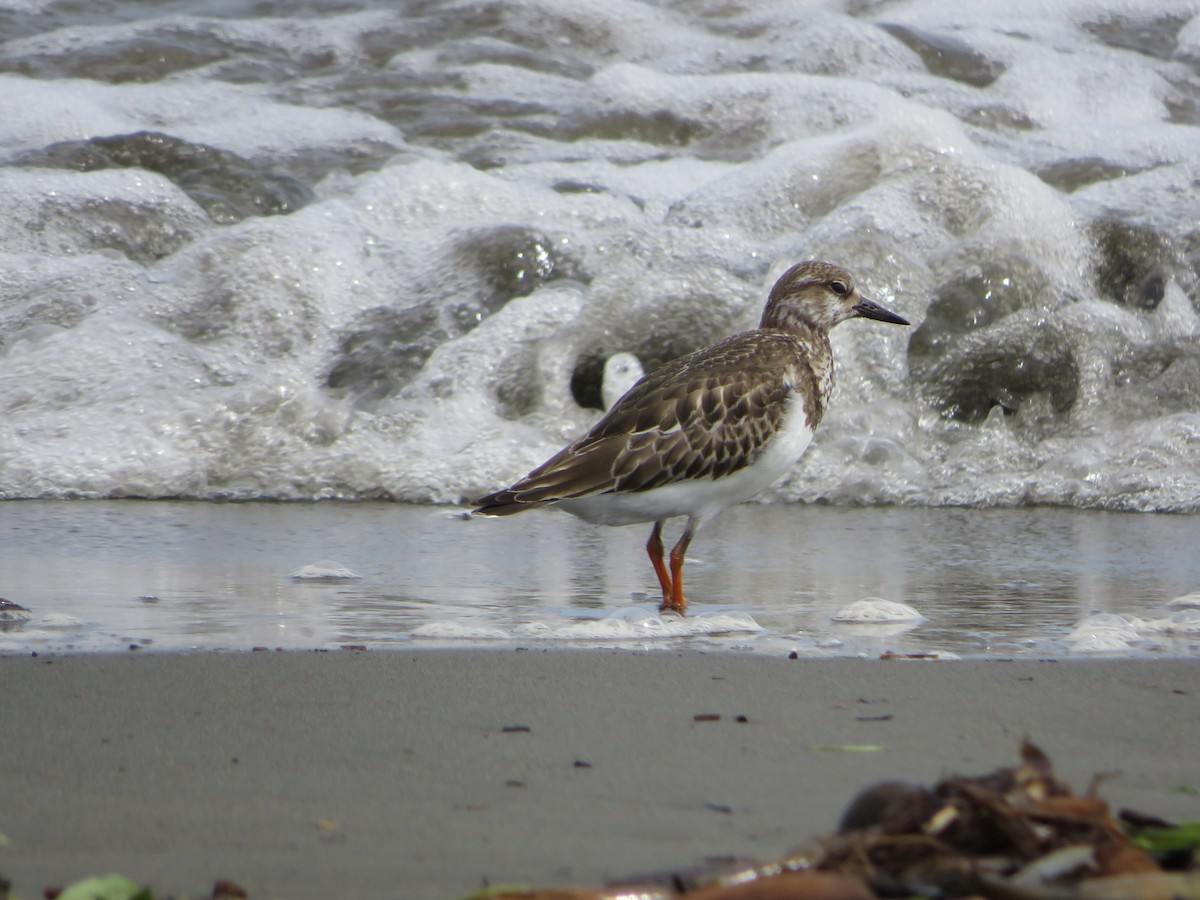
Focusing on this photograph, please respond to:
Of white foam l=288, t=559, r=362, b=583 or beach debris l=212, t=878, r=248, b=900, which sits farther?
white foam l=288, t=559, r=362, b=583

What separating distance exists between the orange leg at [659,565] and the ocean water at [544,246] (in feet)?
1.68

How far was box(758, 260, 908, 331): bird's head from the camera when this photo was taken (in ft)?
16.8

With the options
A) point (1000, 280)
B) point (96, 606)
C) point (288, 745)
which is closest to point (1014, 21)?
point (1000, 280)

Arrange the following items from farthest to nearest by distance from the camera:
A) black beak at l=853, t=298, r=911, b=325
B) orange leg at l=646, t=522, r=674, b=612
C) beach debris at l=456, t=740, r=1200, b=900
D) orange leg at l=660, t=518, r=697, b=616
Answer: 1. black beak at l=853, t=298, r=911, b=325
2. orange leg at l=646, t=522, r=674, b=612
3. orange leg at l=660, t=518, r=697, b=616
4. beach debris at l=456, t=740, r=1200, b=900

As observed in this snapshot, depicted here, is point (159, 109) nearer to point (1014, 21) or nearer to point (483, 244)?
point (483, 244)

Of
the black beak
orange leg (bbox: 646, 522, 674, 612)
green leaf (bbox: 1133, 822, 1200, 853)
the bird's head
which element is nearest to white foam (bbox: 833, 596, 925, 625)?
orange leg (bbox: 646, 522, 674, 612)

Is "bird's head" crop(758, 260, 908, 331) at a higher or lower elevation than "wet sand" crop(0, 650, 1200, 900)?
higher

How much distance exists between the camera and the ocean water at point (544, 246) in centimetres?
619

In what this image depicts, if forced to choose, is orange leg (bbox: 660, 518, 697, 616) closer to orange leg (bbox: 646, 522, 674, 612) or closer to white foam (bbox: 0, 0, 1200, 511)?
orange leg (bbox: 646, 522, 674, 612)

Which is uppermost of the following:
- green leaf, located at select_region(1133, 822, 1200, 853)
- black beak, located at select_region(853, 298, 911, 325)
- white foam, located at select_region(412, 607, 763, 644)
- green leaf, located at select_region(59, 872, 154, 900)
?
black beak, located at select_region(853, 298, 911, 325)

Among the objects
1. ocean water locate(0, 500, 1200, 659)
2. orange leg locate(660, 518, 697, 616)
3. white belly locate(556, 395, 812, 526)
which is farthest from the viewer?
white belly locate(556, 395, 812, 526)

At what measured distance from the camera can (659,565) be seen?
4211mm

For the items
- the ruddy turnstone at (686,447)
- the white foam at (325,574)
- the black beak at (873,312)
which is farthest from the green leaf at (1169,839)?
the black beak at (873,312)

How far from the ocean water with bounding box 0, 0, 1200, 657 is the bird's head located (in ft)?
3.31
